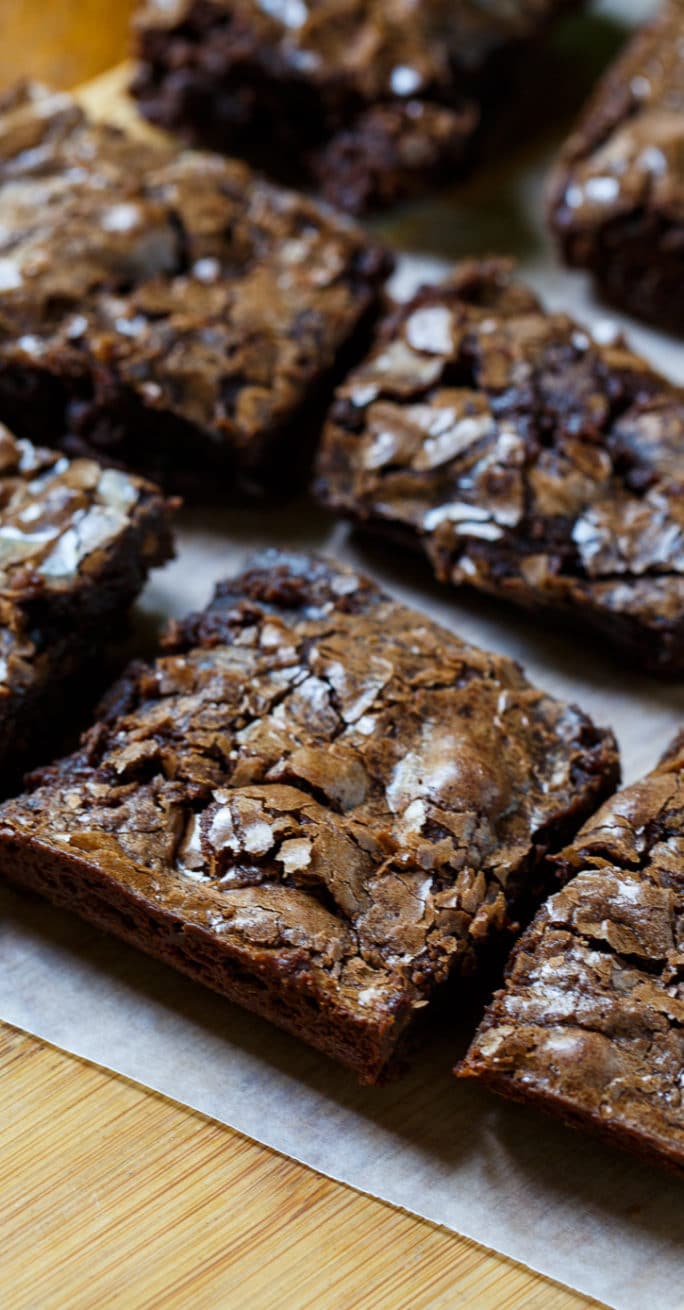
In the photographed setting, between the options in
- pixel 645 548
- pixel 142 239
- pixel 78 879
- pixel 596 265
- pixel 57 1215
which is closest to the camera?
pixel 57 1215

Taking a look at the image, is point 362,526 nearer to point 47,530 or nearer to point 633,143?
point 47,530

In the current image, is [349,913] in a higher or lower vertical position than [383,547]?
lower

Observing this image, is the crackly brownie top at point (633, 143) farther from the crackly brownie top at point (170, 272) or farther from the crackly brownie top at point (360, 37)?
the crackly brownie top at point (170, 272)

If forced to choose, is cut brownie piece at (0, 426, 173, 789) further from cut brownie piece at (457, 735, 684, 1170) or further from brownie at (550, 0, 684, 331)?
brownie at (550, 0, 684, 331)

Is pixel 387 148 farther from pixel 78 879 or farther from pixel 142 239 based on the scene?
pixel 78 879

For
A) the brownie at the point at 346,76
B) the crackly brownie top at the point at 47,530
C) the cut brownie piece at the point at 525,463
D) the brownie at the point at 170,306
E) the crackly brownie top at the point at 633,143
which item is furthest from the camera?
the brownie at the point at 346,76

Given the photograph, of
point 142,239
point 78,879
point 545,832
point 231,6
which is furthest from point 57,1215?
point 231,6

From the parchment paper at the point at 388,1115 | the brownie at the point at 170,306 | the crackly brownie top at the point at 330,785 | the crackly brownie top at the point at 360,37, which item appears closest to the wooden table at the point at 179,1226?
the parchment paper at the point at 388,1115
